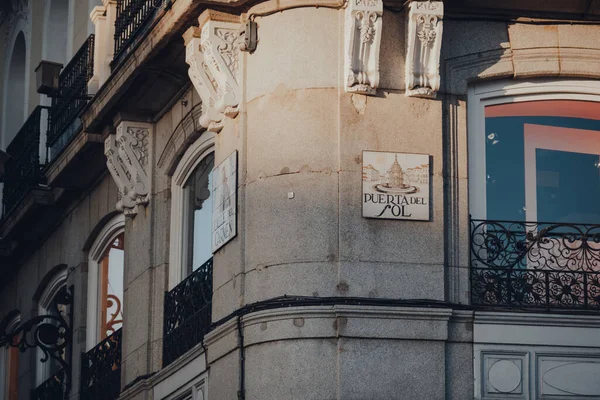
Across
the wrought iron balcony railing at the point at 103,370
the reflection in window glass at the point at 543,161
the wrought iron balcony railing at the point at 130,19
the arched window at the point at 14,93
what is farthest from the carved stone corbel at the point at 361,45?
the arched window at the point at 14,93

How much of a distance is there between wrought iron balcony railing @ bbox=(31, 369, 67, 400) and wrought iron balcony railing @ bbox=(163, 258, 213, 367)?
470 cm

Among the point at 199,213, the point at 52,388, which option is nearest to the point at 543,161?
the point at 199,213

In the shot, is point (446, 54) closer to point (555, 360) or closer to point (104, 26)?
point (555, 360)

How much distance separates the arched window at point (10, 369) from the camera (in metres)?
30.5

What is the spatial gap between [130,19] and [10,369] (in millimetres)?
9325

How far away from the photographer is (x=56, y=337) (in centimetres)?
2652

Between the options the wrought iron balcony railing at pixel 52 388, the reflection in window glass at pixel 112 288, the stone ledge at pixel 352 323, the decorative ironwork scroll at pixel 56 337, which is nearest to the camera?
the stone ledge at pixel 352 323

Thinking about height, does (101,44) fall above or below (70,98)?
above

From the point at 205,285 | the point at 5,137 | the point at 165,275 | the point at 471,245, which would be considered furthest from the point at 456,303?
the point at 5,137

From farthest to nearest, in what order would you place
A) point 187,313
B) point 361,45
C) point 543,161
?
point 187,313 → point 543,161 → point 361,45

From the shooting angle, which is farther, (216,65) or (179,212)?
(179,212)

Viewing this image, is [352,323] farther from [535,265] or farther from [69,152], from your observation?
[69,152]

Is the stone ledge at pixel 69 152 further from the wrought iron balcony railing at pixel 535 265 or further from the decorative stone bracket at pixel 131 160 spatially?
the wrought iron balcony railing at pixel 535 265

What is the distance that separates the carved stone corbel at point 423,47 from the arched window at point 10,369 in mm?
12766
